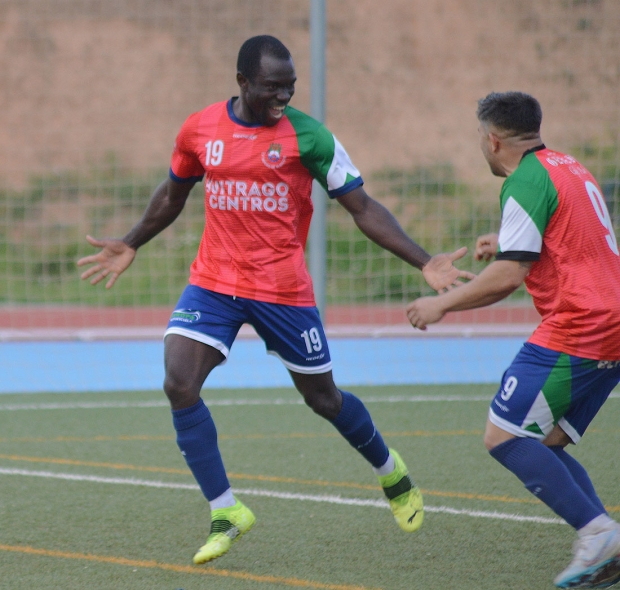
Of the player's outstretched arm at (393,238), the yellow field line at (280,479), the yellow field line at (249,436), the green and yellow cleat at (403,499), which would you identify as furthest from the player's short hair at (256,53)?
the yellow field line at (249,436)

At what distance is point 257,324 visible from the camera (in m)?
4.48

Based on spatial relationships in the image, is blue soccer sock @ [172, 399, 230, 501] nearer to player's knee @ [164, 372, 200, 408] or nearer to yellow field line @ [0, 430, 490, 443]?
player's knee @ [164, 372, 200, 408]

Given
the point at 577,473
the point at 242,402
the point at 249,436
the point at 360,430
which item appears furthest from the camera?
the point at 242,402

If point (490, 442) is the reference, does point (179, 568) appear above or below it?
below

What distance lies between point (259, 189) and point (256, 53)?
59 cm

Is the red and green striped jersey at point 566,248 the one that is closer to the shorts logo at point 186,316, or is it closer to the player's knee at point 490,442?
the player's knee at point 490,442

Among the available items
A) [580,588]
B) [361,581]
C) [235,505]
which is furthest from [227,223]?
[580,588]

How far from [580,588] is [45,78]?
1972cm

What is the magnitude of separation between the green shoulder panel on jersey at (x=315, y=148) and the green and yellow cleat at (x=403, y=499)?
1.44 metres

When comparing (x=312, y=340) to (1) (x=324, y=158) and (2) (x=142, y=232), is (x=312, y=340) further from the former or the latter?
(2) (x=142, y=232)

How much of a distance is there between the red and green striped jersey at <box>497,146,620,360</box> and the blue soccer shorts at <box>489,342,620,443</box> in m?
0.05

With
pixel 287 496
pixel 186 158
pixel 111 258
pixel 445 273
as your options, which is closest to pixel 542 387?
pixel 445 273

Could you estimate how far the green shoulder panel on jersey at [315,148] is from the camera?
4359mm

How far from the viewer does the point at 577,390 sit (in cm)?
365
